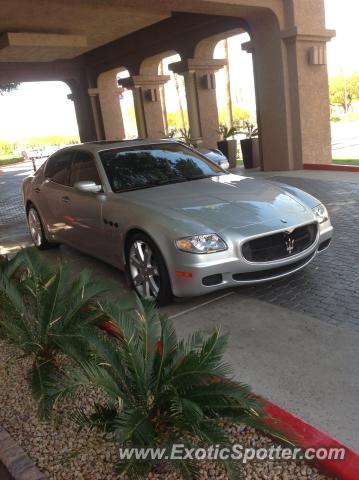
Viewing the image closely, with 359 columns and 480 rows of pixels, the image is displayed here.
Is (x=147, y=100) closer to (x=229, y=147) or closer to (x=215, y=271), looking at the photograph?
(x=229, y=147)

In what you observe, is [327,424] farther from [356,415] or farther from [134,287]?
[134,287]

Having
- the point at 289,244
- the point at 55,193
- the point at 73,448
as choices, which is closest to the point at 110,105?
the point at 55,193

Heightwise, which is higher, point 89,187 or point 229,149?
point 89,187

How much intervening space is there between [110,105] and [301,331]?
698 inches

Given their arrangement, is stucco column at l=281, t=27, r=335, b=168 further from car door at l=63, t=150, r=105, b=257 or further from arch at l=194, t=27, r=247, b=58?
car door at l=63, t=150, r=105, b=257

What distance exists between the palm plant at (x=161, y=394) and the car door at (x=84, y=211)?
2.56 meters

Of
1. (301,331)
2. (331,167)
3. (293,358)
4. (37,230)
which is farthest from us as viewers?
(331,167)

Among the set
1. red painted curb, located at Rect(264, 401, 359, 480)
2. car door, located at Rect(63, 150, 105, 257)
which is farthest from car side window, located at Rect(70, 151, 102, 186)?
red painted curb, located at Rect(264, 401, 359, 480)

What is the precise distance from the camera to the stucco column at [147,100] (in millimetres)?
17344

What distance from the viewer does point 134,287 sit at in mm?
4824

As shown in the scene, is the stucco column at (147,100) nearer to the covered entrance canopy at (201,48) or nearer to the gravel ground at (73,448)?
the covered entrance canopy at (201,48)

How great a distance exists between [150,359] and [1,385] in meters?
1.34

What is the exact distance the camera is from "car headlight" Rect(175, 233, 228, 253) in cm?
410

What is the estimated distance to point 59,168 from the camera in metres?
6.42
